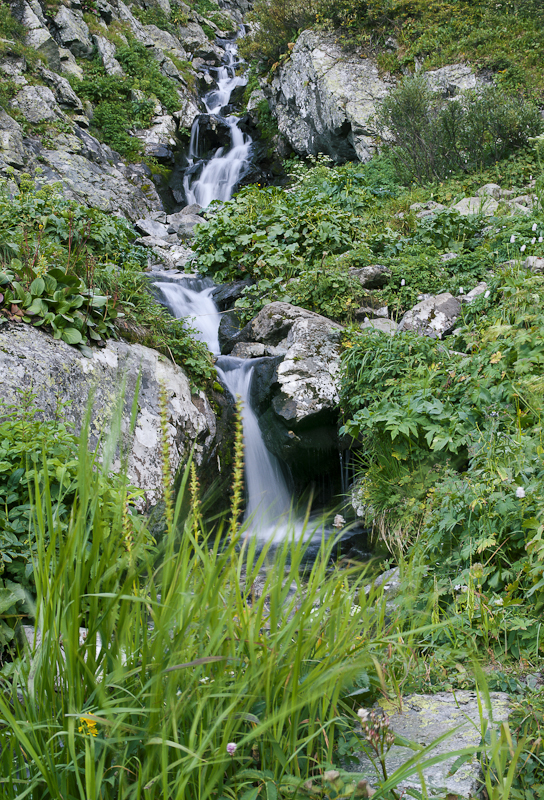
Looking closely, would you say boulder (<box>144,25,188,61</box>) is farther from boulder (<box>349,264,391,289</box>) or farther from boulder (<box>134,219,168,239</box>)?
boulder (<box>349,264,391,289</box>)

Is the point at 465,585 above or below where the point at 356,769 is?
below

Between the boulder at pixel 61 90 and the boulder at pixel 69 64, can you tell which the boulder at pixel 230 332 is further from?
the boulder at pixel 69 64

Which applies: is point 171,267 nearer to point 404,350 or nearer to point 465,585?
point 404,350

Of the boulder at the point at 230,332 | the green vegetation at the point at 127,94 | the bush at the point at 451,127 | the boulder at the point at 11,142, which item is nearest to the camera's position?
the boulder at the point at 230,332

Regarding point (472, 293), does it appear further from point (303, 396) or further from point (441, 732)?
point (441, 732)

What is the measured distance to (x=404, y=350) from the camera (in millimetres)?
4754

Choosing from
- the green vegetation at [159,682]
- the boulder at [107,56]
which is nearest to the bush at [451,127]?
the boulder at [107,56]

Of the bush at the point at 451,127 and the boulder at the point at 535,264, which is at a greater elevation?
the bush at the point at 451,127

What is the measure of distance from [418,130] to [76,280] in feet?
32.4

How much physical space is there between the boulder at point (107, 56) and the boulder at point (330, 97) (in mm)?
6476

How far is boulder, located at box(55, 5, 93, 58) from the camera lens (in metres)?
16.6

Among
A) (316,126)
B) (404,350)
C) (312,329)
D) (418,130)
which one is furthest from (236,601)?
(316,126)

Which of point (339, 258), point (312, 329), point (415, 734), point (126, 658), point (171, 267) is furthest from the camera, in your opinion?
point (171, 267)

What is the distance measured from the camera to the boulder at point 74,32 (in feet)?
54.5
